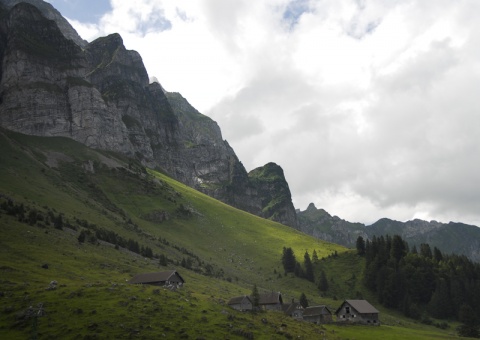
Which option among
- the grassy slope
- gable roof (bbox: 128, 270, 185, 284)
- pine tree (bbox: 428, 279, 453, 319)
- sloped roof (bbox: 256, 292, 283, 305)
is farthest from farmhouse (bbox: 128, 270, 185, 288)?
pine tree (bbox: 428, 279, 453, 319)

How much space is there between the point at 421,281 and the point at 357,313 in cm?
5798

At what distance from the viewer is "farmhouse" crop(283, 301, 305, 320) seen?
4215 inches

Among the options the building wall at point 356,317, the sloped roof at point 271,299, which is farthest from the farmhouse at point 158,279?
the building wall at point 356,317

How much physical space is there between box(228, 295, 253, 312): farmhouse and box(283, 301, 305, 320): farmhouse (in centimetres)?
1296

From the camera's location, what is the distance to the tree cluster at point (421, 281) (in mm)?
143250

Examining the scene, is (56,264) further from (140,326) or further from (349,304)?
(349,304)

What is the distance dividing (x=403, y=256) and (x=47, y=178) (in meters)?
162

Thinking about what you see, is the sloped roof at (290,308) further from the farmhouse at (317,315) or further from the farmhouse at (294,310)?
the farmhouse at (317,315)

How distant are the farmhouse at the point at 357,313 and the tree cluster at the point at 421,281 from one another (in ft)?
123

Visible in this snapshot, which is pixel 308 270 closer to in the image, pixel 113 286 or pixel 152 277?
pixel 152 277

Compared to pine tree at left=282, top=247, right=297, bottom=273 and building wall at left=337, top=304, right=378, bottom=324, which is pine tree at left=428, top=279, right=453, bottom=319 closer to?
building wall at left=337, top=304, right=378, bottom=324

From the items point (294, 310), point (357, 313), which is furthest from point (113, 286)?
point (357, 313)

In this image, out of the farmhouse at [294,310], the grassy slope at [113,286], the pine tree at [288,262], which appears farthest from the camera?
the pine tree at [288,262]

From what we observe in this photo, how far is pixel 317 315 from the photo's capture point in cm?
10681
